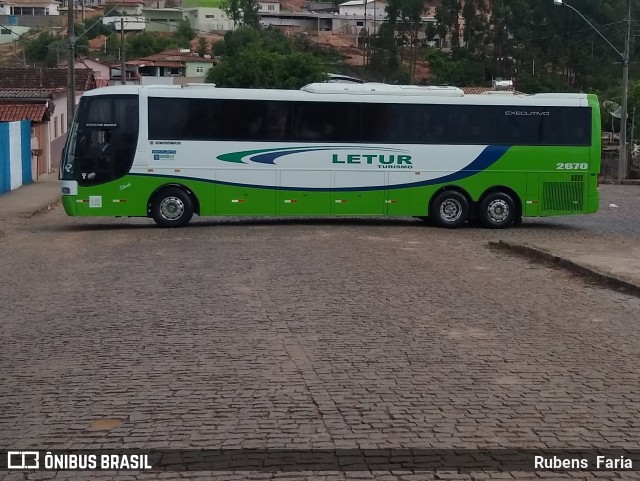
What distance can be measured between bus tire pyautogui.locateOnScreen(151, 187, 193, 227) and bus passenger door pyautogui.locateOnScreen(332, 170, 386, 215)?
10.7ft

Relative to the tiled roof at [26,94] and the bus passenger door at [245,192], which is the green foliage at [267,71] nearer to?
the tiled roof at [26,94]

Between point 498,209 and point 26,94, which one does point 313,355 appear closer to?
point 498,209

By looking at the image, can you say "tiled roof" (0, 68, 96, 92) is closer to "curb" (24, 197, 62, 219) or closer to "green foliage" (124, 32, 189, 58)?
"curb" (24, 197, 62, 219)

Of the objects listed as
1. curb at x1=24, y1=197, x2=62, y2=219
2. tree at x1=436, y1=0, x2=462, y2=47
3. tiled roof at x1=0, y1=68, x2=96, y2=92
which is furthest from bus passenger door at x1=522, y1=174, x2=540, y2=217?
tree at x1=436, y1=0, x2=462, y2=47

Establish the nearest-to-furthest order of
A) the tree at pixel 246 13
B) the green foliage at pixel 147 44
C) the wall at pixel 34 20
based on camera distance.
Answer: the green foliage at pixel 147 44, the tree at pixel 246 13, the wall at pixel 34 20

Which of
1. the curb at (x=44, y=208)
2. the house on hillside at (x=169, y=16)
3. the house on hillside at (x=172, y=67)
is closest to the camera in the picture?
the curb at (x=44, y=208)

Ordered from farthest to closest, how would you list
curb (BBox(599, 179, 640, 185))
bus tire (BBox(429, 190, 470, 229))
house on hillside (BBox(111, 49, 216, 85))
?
house on hillside (BBox(111, 49, 216, 85)) → curb (BBox(599, 179, 640, 185)) → bus tire (BBox(429, 190, 470, 229))

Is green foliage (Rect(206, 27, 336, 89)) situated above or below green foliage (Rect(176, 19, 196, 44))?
below

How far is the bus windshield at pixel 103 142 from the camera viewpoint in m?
22.4

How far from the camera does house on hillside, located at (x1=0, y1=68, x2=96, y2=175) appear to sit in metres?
39.8

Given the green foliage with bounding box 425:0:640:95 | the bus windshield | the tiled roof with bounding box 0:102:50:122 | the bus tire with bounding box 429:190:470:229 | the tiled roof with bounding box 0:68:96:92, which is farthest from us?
the green foliage with bounding box 425:0:640:95

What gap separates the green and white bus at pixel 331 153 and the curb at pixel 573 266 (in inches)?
165

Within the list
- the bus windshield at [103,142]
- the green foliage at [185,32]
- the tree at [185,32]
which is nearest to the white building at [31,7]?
the tree at [185,32]

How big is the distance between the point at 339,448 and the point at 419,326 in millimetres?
4252
